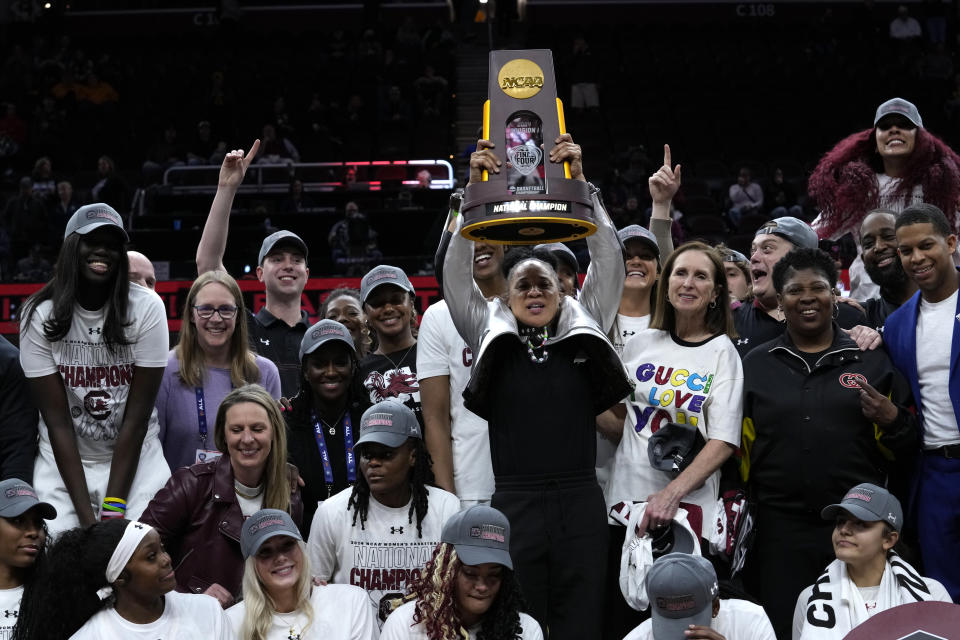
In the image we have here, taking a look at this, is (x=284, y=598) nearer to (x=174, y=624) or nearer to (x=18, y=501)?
(x=174, y=624)

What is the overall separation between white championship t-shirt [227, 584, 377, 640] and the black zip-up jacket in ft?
5.27

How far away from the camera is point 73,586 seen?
13.1 feet

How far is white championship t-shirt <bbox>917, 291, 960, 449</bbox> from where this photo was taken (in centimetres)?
449

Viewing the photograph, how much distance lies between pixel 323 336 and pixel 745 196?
10.7 metres

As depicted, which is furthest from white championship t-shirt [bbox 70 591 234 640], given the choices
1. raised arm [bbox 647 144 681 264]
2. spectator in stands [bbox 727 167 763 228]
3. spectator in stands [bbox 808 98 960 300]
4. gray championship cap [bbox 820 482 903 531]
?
spectator in stands [bbox 727 167 763 228]

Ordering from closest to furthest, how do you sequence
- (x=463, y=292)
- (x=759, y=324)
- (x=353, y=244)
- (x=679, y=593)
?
(x=679, y=593) → (x=463, y=292) → (x=759, y=324) → (x=353, y=244)

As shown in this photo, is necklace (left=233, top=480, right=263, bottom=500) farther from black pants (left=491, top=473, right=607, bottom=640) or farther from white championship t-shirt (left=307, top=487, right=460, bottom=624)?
black pants (left=491, top=473, right=607, bottom=640)

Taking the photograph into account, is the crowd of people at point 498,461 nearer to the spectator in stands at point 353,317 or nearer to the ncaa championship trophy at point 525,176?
the ncaa championship trophy at point 525,176

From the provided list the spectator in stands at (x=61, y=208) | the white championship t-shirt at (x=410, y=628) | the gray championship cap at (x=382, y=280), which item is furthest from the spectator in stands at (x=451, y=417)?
the spectator in stands at (x=61, y=208)

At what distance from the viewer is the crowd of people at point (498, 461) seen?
4047 mm

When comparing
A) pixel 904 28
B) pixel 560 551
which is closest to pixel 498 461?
pixel 560 551

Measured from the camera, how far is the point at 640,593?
13.6 ft

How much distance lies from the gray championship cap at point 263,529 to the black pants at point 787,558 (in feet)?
5.97

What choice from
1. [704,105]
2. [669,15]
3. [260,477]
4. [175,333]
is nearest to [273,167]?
[175,333]
